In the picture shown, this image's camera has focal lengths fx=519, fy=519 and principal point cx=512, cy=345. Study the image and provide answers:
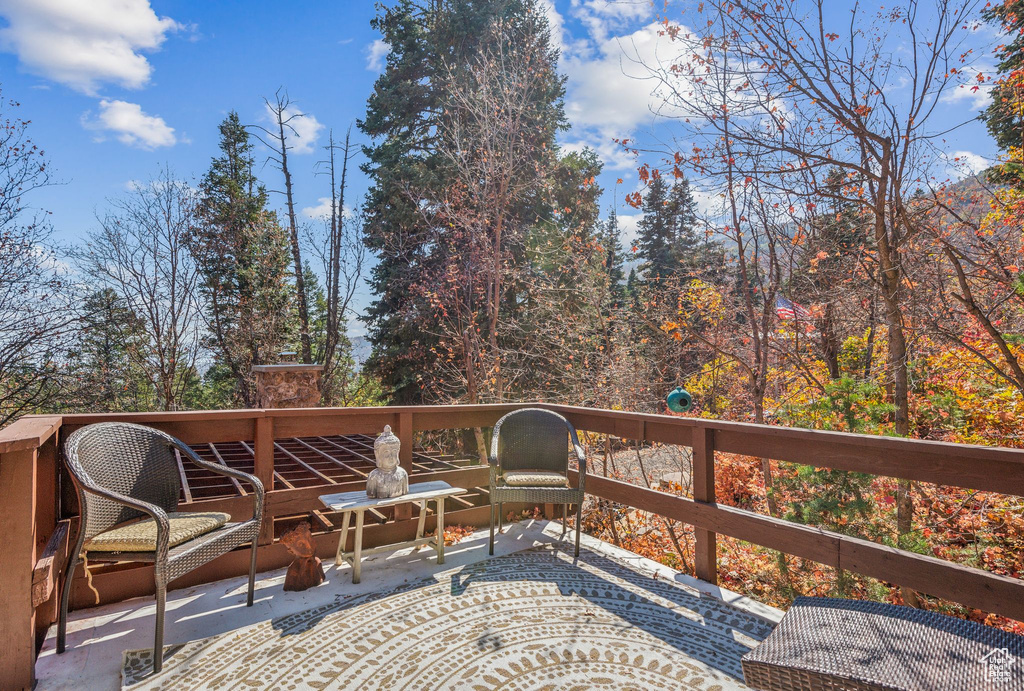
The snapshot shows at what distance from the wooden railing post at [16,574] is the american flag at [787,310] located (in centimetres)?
629

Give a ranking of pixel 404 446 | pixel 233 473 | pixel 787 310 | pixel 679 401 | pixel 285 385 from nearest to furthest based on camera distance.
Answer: pixel 233 473, pixel 404 446, pixel 679 401, pixel 787 310, pixel 285 385

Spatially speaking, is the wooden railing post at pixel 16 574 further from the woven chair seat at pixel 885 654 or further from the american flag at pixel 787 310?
the american flag at pixel 787 310

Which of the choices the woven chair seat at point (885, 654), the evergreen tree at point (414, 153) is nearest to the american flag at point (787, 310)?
the evergreen tree at point (414, 153)

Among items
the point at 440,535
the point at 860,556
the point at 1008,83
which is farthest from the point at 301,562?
the point at 1008,83

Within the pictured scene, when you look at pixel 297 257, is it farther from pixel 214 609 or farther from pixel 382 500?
pixel 214 609

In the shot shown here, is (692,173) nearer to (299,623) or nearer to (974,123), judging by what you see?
(974,123)

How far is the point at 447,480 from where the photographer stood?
366cm

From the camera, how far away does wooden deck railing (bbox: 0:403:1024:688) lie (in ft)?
5.90

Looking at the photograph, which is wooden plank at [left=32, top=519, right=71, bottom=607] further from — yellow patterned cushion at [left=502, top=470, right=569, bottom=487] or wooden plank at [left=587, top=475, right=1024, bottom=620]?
wooden plank at [left=587, top=475, right=1024, bottom=620]

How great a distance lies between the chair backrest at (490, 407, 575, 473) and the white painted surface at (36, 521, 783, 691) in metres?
0.55

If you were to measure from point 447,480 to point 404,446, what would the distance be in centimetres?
45

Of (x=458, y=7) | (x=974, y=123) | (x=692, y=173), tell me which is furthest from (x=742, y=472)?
(x=458, y=7)

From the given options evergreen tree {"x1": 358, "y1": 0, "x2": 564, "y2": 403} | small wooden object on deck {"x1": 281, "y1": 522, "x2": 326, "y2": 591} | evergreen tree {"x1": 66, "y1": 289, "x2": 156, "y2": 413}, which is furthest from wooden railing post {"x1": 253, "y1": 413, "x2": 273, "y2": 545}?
evergreen tree {"x1": 66, "y1": 289, "x2": 156, "y2": 413}

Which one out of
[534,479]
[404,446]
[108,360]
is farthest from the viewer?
[108,360]
